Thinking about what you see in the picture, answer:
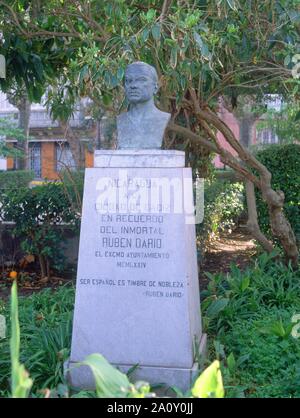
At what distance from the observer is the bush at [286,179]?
28.8 ft

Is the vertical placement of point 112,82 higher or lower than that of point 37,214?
higher

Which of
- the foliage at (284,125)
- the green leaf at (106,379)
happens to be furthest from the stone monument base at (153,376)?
the foliage at (284,125)

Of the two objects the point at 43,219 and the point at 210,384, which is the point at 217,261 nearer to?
the point at 43,219

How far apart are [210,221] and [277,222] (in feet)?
6.86

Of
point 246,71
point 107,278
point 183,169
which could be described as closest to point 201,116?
point 246,71

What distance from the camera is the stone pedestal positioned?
15.2ft

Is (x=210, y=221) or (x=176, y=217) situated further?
(x=210, y=221)

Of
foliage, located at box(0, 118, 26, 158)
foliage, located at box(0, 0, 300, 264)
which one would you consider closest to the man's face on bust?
foliage, located at box(0, 0, 300, 264)

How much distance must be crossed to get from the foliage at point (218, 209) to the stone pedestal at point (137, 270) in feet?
14.5

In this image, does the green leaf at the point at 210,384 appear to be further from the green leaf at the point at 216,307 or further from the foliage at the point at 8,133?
the foliage at the point at 8,133

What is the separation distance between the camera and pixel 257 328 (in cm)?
547

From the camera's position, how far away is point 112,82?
5.34m

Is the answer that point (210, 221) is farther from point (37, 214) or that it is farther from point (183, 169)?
point (183, 169)

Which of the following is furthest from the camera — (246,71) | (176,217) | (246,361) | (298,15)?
(246,71)
